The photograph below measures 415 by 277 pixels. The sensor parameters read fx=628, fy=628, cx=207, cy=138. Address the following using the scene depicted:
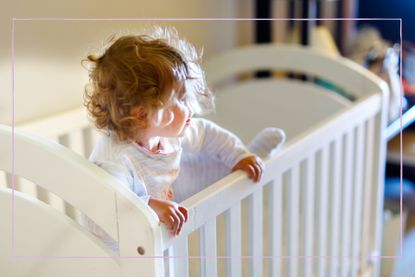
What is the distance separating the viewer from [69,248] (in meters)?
0.89

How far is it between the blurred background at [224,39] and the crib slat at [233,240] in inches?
10.9

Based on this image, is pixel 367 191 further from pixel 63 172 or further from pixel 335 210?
pixel 63 172

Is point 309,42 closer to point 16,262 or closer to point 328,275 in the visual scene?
point 328,275

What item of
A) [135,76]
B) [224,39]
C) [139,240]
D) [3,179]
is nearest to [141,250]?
[139,240]

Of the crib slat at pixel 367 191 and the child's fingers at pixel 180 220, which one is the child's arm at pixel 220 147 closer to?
the child's fingers at pixel 180 220

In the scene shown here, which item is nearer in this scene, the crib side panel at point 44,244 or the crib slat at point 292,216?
the crib side panel at point 44,244

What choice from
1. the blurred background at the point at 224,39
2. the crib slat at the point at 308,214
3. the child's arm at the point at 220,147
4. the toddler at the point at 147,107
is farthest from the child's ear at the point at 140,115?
the crib slat at the point at 308,214

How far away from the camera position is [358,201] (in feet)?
5.12

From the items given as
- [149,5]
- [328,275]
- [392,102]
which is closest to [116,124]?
[149,5]

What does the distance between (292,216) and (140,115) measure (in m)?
0.52

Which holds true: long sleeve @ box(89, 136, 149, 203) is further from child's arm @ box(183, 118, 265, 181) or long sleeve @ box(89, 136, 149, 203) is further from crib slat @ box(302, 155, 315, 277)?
crib slat @ box(302, 155, 315, 277)

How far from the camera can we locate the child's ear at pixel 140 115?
81cm

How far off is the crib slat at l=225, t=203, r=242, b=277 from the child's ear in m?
0.24

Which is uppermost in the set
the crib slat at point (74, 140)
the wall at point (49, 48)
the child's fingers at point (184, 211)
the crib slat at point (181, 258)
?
the wall at point (49, 48)
